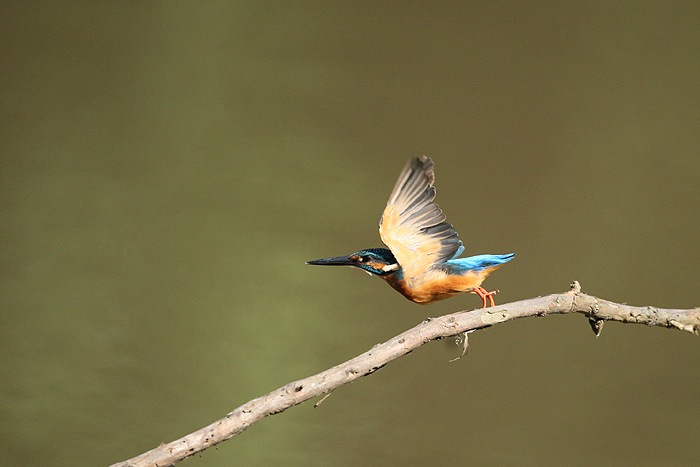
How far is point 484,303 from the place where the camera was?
1.26m

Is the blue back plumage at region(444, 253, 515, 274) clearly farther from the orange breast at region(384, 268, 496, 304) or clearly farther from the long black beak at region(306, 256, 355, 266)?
the long black beak at region(306, 256, 355, 266)

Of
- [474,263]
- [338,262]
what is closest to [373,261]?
[338,262]

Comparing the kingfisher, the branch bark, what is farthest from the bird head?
the branch bark

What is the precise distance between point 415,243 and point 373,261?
2.8 inches

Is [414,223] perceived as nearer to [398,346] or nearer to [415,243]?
[415,243]

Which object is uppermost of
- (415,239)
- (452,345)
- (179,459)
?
(415,239)

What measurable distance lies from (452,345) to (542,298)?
0.17m

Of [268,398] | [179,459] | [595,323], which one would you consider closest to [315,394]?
[268,398]

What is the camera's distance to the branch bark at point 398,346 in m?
1.00

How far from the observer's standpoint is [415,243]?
3.92 feet

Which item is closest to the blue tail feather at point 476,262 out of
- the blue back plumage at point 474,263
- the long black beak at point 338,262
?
the blue back plumage at point 474,263

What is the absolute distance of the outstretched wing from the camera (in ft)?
3.88

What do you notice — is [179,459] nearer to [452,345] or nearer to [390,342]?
[390,342]

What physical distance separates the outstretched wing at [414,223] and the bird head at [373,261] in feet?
0.06
